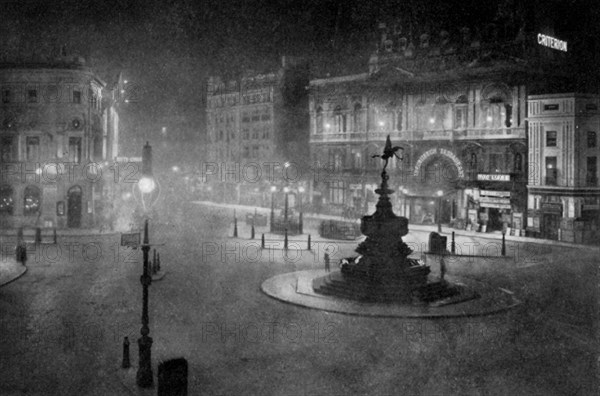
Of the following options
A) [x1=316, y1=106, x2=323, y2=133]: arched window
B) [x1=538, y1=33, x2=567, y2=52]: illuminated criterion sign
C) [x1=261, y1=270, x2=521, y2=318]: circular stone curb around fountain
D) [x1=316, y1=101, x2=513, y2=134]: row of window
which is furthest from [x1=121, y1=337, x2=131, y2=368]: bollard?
[x1=316, y1=106, x2=323, y2=133]: arched window

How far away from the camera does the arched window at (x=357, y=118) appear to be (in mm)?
60344

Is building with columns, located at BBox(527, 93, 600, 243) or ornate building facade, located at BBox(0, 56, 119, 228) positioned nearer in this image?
building with columns, located at BBox(527, 93, 600, 243)

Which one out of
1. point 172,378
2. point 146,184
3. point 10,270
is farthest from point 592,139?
point 172,378

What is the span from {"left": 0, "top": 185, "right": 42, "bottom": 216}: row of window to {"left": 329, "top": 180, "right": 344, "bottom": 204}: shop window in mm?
29414

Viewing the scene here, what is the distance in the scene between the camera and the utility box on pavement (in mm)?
11984

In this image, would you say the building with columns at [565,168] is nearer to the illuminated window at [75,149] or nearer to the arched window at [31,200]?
the illuminated window at [75,149]

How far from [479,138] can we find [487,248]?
15437 mm

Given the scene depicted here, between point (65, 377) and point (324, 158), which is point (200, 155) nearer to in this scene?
point (324, 158)

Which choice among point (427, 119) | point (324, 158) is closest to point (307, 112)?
point (324, 158)

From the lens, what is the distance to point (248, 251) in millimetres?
34875

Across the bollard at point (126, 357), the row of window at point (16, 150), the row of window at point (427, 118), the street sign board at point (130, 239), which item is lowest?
the bollard at point (126, 357)

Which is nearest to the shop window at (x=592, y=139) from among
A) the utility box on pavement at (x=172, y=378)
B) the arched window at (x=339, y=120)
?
the arched window at (x=339, y=120)

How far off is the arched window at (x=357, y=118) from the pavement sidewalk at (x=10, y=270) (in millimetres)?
37313

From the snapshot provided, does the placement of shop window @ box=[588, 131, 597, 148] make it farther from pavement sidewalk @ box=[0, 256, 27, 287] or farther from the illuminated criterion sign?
pavement sidewalk @ box=[0, 256, 27, 287]
